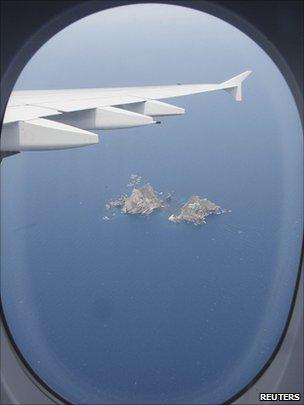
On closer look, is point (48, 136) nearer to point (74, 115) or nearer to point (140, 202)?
point (74, 115)

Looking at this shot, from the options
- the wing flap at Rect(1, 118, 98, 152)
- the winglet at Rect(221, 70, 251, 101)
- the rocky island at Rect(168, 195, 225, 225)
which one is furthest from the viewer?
the rocky island at Rect(168, 195, 225, 225)

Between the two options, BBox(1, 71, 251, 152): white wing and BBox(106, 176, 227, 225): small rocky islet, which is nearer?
BBox(1, 71, 251, 152): white wing

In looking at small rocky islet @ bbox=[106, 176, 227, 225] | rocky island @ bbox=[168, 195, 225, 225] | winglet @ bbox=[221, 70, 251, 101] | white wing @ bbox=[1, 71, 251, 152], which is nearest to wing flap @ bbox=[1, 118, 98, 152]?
white wing @ bbox=[1, 71, 251, 152]

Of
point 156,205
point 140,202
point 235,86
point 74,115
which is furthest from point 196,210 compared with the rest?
point 74,115

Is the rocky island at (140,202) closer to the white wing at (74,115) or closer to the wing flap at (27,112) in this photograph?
the white wing at (74,115)

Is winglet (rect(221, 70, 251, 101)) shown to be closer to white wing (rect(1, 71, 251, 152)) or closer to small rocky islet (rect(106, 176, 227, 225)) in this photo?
white wing (rect(1, 71, 251, 152))

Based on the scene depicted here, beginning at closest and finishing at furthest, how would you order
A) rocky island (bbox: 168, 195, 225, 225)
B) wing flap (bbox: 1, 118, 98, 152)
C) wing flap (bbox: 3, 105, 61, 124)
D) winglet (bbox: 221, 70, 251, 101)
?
wing flap (bbox: 1, 118, 98, 152)
wing flap (bbox: 3, 105, 61, 124)
winglet (bbox: 221, 70, 251, 101)
rocky island (bbox: 168, 195, 225, 225)
